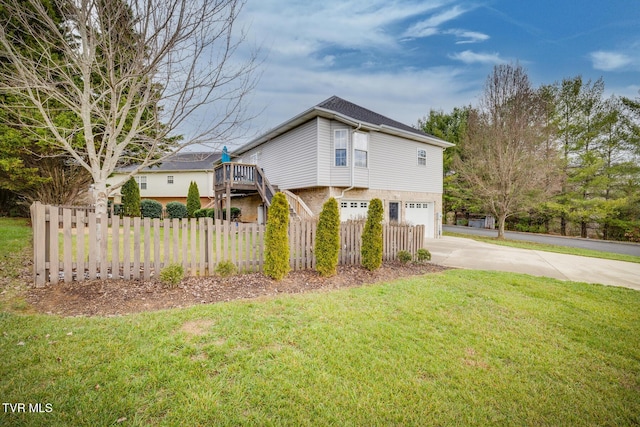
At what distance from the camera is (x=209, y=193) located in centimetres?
2734

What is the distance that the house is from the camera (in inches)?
502

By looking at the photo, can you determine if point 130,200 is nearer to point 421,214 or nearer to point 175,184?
point 175,184

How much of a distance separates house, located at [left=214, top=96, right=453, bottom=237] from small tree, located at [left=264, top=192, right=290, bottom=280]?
6.65 metres

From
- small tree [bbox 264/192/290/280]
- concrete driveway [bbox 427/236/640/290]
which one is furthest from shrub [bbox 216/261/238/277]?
concrete driveway [bbox 427/236/640/290]

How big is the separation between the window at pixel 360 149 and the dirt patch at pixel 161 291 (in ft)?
25.8

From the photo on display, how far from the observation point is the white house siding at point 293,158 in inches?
510

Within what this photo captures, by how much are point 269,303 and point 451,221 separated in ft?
111

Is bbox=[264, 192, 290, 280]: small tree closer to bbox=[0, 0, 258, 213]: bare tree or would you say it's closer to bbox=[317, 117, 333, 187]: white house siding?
bbox=[0, 0, 258, 213]: bare tree

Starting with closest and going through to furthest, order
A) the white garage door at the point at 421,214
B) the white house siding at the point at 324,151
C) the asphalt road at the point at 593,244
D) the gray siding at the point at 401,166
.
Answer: the white house siding at the point at 324,151 → the gray siding at the point at 401,166 → the asphalt road at the point at 593,244 → the white garage door at the point at 421,214

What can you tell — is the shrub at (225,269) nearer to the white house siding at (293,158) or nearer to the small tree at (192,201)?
the white house siding at (293,158)

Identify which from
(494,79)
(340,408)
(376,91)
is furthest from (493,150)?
(340,408)

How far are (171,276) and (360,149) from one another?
1041cm

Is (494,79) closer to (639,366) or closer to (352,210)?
(352,210)

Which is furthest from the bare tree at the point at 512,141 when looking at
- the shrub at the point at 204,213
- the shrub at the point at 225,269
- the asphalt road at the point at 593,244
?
the shrub at the point at 204,213
